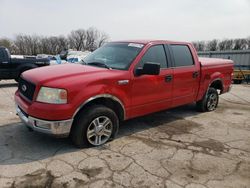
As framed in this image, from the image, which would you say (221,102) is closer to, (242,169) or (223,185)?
(242,169)

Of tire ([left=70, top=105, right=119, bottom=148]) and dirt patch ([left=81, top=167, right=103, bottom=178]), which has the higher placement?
tire ([left=70, top=105, right=119, bottom=148])

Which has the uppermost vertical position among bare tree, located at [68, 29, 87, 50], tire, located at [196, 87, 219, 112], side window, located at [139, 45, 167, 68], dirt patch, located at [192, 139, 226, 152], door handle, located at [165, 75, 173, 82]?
bare tree, located at [68, 29, 87, 50]

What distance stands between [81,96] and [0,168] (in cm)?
149

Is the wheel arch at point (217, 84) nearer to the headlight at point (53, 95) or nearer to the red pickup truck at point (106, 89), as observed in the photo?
the red pickup truck at point (106, 89)

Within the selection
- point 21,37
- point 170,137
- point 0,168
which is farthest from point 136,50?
point 21,37

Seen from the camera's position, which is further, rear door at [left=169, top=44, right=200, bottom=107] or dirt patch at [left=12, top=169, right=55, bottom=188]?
rear door at [left=169, top=44, right=200, bottom=107]

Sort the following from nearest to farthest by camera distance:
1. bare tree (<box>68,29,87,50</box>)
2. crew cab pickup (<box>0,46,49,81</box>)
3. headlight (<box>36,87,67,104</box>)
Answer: headlight (<box>36,87,67,104</box>) → crew cab pickup (<box>0,46,49,81</box>) → bare tree (<box>68,29,87,50</box>)

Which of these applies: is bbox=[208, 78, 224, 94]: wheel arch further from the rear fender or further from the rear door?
the rear door

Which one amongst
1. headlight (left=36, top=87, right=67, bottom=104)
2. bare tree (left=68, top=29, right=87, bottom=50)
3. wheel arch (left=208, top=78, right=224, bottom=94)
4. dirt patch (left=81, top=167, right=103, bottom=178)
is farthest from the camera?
bare tree (left=68, top=29, right=87, bottom=50)

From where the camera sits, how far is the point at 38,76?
3.75 metres

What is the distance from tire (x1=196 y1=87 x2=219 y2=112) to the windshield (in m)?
2.72

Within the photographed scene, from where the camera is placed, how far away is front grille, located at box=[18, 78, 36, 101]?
3616mm

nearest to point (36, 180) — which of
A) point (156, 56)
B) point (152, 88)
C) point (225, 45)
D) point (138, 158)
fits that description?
point (138, 158)

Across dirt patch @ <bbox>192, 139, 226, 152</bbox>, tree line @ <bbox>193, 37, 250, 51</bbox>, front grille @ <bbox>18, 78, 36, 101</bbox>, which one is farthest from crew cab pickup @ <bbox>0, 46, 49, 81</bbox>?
tree line @ <bbox>193, 37, 250, 51</bbox>
